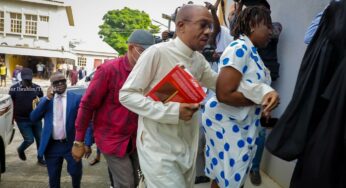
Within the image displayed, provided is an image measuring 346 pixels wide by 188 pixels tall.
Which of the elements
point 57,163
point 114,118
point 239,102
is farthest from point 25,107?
point 239,102

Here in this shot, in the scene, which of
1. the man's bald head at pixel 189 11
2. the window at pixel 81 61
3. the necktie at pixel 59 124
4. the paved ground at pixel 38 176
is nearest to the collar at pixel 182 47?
the man's bald head at pixel 189 11

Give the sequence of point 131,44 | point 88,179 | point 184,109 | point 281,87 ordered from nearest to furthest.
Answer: point 184,109 → point 131,44 → point 281,87 → point 88,179

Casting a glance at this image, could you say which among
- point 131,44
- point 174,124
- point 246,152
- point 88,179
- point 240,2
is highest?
point 240,2

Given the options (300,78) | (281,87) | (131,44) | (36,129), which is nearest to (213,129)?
(300,78)

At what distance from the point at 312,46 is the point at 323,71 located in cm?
18

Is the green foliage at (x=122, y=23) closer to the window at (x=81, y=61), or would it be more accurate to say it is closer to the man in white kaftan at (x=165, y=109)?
the window at (x=81, y=61)

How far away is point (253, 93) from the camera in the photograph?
222cm

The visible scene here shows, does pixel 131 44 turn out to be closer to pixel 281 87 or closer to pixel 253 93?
pixel 253 93

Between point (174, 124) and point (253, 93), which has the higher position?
point (253, 93)

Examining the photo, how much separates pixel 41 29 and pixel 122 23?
22.3 meters

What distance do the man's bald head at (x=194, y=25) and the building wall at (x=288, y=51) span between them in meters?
2.19

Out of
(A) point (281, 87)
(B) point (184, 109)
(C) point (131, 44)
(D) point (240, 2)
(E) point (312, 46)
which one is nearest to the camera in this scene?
(E) point (312, 46)

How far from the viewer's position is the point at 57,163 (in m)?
3.83

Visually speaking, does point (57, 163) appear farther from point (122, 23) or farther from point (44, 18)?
point (122, 23)
